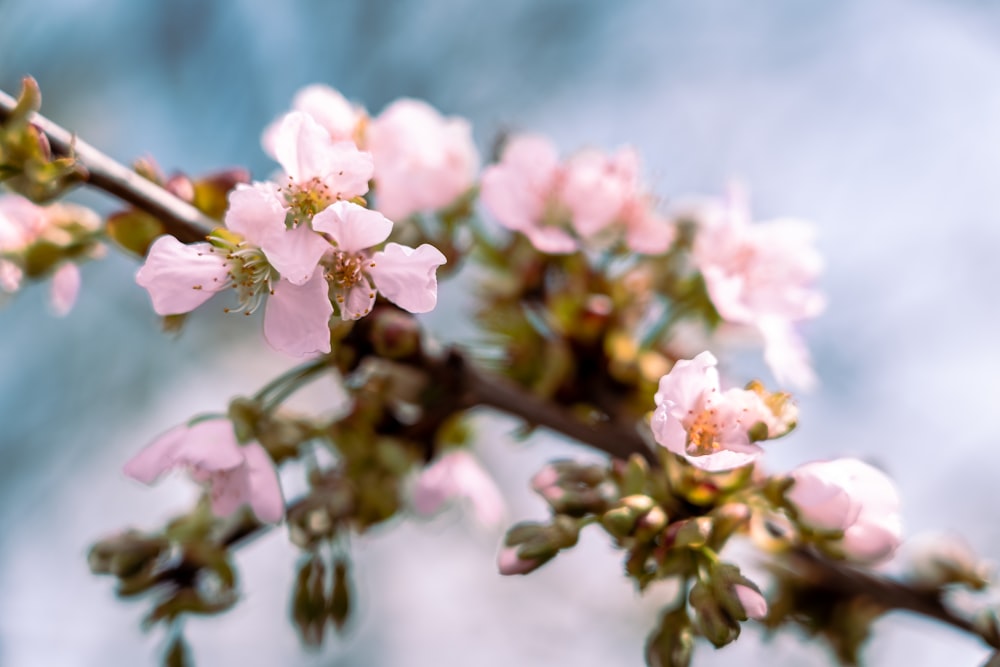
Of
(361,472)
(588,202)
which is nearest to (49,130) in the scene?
(361,472)

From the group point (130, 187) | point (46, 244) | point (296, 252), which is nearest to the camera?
point (296, 252)

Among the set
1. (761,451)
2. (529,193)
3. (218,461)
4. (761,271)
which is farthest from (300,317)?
(761,271)

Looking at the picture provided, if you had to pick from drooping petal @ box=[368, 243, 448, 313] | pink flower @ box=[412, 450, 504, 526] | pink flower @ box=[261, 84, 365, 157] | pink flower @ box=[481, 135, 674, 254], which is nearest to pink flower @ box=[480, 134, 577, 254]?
pink flower @ box=[481, 135, 674, 254]

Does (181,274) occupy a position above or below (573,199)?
below

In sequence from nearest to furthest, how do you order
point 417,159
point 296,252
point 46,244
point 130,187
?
point 296,252 → point 130,187 → point 46,244 → point 417,159

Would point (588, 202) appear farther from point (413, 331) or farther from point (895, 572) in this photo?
point (895, 572)

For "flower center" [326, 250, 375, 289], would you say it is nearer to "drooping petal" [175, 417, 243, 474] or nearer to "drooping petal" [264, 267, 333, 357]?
"drooping petal" [264, 267, 333, 357]

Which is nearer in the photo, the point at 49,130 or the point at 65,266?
the point at 49,130

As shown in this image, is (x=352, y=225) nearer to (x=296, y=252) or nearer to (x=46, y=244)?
(x=296, y=252)
